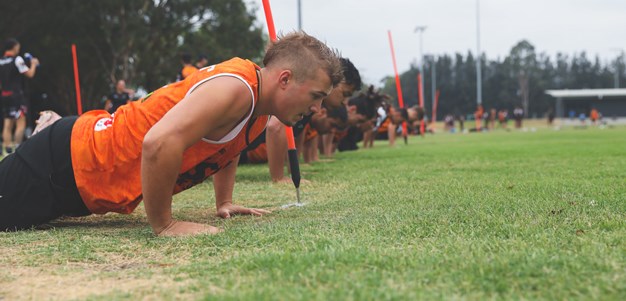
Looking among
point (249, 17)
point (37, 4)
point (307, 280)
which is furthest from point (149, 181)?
point (249, 17)

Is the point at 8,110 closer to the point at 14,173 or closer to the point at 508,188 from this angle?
the point at 14,173

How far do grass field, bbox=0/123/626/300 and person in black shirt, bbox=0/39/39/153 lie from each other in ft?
27.5

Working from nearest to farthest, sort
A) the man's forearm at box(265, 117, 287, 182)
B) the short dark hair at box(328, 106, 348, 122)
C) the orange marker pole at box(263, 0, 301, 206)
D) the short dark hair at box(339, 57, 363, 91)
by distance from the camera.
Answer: the orange marker pole at box(263, 0, 301, 206)
the man's forearm at box(265, 117, 287, 182)
the short dark hair at box(339, 57, 363, 91)
the short dark hair at box(328, 106, 348, 122)

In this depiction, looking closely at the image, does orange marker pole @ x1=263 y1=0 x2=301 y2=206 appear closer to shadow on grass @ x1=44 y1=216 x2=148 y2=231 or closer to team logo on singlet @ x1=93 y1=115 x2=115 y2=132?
shadow on grass @ x1=44 y1=216 x2=148 y2=231

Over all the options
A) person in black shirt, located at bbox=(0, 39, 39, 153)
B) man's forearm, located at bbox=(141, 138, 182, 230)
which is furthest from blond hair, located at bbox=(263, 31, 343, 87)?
person in black shirt, located at bbox=(0, 39, 39, 153)

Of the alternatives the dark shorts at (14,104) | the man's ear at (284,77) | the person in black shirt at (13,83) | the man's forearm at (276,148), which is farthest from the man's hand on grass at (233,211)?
the dark shorts at (14,104)

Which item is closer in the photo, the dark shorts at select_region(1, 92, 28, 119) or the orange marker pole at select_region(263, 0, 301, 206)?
the orange marker pole at select_region(263, 0, 301, 206)

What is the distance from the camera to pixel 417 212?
344 centimetres

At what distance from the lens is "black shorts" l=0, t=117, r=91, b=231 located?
3.33 metres

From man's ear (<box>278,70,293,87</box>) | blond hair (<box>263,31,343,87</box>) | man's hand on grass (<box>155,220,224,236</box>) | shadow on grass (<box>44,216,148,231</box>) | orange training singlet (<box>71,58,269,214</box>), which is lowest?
shadow on grass (<box>44,216,148,231</box>)

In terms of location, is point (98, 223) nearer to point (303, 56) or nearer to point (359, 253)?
point (303, 56)

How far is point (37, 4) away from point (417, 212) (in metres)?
27.5

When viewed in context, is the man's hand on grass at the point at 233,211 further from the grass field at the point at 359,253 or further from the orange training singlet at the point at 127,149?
the orange training singlet at the point at 127,149

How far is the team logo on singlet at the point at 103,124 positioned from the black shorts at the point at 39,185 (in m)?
0.16
